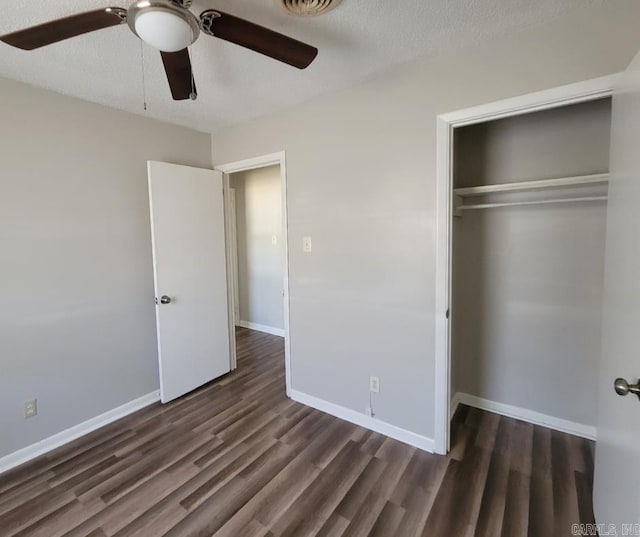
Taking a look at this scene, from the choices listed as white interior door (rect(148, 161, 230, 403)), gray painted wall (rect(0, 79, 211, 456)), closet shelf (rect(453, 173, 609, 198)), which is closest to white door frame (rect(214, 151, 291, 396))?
white interior door (rect(148, 161, 230, 403))

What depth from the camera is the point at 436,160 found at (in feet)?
6.42

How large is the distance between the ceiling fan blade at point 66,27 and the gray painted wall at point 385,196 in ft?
4.78

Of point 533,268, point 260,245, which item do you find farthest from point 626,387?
point 260,245

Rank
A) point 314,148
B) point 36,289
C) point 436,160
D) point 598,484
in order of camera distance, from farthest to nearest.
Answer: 1. point 314,148
2. point 36,289
3. point 436,160
4. point 598,484

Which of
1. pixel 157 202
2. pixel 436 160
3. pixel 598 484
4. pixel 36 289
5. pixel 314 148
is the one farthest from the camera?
pixel 157 202

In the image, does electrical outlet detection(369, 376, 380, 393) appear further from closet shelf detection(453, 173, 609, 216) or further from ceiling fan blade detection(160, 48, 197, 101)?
ceiling fan blade detection(160, 48, 197, 101)

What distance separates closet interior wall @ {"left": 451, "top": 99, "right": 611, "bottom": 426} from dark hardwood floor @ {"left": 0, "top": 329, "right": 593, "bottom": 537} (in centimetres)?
32

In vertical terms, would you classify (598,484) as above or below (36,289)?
below

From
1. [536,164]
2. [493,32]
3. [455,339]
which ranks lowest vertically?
[455,339]

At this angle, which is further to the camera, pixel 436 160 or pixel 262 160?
pixel 262 160

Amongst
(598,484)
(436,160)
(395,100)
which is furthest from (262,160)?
(598,484)

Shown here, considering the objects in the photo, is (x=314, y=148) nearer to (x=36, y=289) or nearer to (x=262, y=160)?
(x=262, y=160)

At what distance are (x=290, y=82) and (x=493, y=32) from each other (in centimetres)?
120

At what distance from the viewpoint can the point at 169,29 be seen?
3.70 ft
